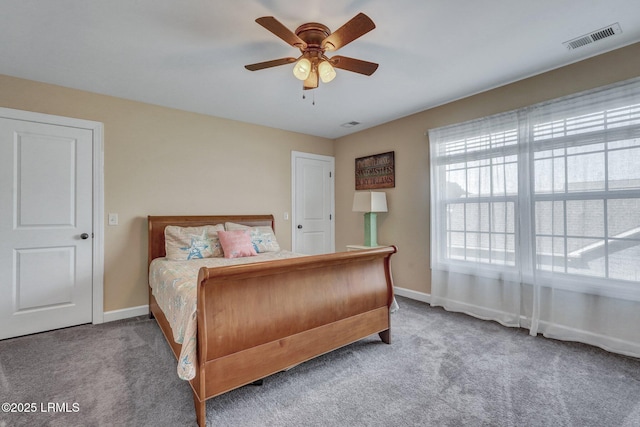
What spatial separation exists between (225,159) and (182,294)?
7.94 ft

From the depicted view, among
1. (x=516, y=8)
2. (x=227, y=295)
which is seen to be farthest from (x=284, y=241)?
(x=516, y=8)

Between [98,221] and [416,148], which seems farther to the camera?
[416,148]

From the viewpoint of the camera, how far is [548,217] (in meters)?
2.70

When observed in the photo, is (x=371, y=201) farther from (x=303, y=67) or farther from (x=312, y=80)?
(x=303, y=67)

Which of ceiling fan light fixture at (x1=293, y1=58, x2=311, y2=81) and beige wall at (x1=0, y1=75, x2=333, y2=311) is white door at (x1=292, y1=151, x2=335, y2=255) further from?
ceiling fan light fixture at (x1=293, y1=58, x2=311, y2=81)

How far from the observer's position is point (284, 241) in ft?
14.8

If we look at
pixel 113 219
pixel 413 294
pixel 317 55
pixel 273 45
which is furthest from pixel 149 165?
pixel 413 294

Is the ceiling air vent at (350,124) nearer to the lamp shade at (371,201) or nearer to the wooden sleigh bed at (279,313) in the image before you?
the lamp shade at (371,201)

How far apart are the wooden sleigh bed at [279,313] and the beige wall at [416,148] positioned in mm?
1433

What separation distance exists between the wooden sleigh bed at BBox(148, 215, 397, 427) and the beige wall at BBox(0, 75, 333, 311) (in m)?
1.11

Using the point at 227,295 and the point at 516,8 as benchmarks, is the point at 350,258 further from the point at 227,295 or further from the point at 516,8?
the point at 516,8

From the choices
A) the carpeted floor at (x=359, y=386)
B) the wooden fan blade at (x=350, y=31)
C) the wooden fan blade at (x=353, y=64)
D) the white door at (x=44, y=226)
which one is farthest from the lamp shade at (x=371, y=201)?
the white door at (x=44, y=226)

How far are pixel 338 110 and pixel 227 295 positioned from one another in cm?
277

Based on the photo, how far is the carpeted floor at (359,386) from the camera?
65.6 inches
